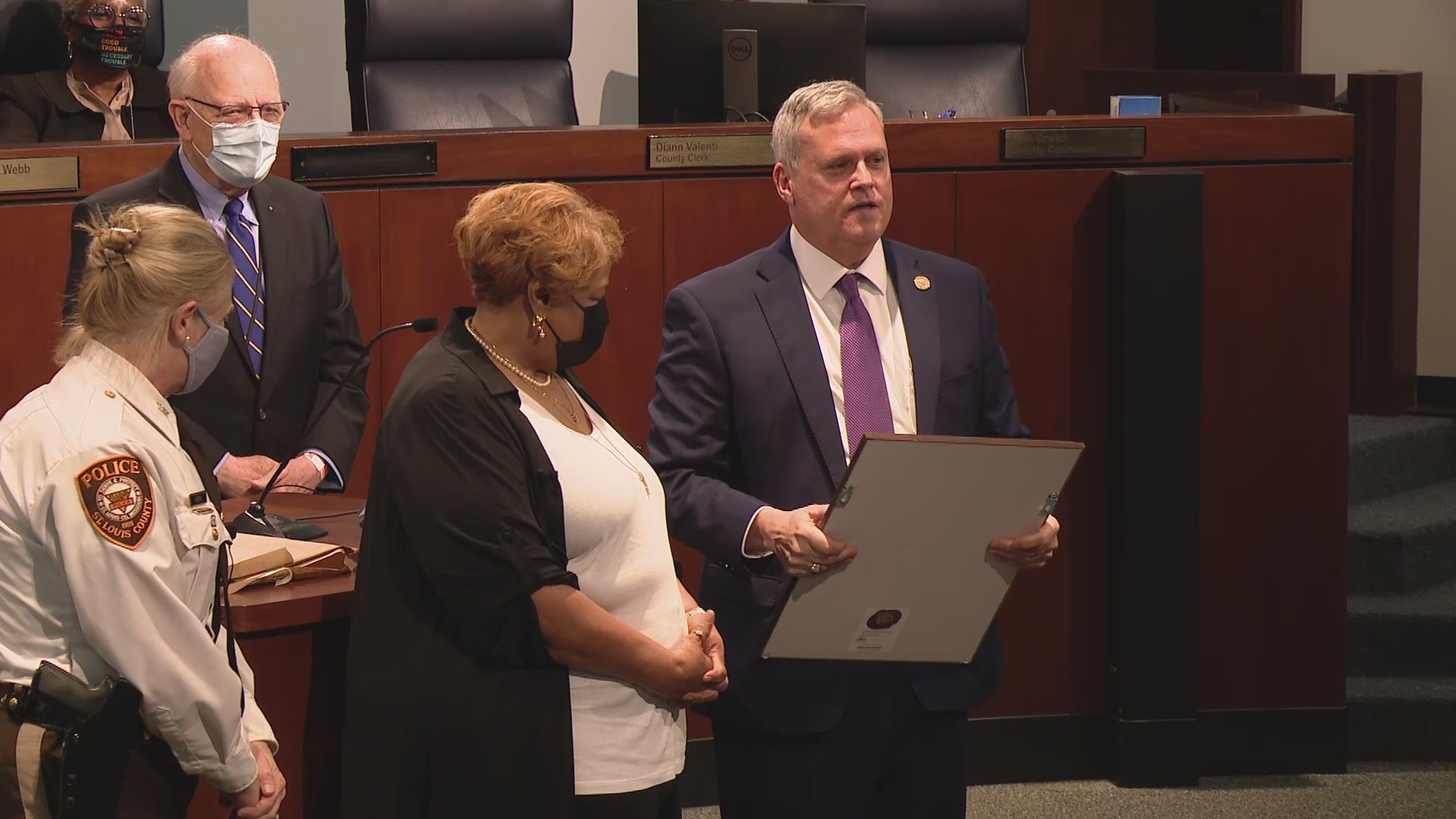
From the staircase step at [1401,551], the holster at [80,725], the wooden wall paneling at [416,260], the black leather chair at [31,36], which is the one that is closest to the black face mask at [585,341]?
the holster at [80,725]

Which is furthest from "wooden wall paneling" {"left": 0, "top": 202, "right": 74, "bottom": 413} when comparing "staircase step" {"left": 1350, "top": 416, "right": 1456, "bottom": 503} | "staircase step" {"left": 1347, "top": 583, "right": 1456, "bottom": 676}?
"staircase step" {"left": 1350, "top": 416, "right": 1456, "bottom": 503}

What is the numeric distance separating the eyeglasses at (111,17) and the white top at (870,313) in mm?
2364

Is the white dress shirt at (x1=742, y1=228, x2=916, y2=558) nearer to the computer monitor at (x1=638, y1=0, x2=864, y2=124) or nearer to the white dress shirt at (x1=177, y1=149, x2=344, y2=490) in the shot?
the white dress shirt at (x1=177, y1=149, x2=344, y2=490)

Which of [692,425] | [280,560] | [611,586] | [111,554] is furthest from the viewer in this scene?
[692,425]

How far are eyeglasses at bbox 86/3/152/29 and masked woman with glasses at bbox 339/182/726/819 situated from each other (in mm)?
2490

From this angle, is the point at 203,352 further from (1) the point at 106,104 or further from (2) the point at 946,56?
(2) the point at 946,56

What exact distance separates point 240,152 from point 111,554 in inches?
56.4

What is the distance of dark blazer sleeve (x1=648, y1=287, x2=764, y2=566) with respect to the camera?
2375mm

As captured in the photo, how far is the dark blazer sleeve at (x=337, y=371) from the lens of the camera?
3096 mm

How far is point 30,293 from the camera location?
3.28 metres

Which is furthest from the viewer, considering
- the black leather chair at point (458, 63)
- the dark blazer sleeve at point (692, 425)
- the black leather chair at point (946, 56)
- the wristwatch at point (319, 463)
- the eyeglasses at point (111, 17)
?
the black leather chair at point (946, 56)

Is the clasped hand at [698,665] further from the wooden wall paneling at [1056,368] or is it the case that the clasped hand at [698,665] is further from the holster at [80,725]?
the wooden wall paneling at [1056,368]

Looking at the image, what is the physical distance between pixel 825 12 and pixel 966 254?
894 mm

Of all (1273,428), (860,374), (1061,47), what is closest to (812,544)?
(860,374)
